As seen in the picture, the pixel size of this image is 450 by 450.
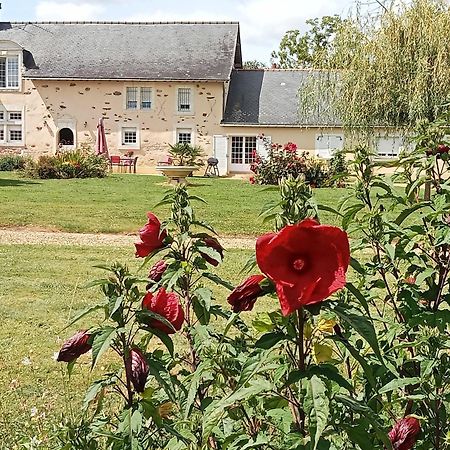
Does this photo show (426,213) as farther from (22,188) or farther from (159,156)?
(159,156)

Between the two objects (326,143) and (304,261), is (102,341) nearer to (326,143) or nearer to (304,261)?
(304,261)

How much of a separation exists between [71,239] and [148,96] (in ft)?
69.2

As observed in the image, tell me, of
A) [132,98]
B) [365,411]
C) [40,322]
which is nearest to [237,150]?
[132,98]

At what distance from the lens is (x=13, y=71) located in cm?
3216

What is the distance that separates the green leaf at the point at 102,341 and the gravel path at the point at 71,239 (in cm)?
903

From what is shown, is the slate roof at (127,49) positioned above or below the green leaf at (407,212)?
above

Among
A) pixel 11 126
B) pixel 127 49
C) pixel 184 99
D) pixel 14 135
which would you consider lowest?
pixel 14 135

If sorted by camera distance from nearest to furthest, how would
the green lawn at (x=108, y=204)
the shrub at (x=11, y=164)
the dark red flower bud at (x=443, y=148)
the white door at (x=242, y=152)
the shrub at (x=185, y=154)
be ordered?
the dark red flower bud at (x=443, y=148)
the green lawn at (x=108, y=204)
the shrub at (x=11, y=164)
the shrub at (x=185, y=154)
the white door at (x=242, y=152)

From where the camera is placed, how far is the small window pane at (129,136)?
31.3 meters

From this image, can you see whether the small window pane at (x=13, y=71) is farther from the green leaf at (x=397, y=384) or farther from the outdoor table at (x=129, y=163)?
the green leaf at (x=397, y=384)

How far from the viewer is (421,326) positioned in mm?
2264

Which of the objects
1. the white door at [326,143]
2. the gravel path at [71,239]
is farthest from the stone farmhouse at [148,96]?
the gravel path at [71,239]

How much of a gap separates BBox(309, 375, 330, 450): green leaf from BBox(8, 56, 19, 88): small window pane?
1290 inches

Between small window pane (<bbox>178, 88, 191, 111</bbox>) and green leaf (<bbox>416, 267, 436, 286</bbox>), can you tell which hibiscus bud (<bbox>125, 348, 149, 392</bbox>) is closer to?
green leaf (<bbox>416, 267, 436, 286</bbox>)
